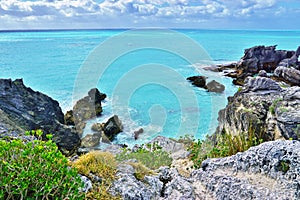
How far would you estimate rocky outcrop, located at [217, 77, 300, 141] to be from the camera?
5.41 metres

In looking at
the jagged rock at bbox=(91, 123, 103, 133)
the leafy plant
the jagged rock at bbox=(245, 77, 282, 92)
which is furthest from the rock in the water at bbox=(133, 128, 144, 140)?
the leafy plant

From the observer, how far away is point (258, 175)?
3773 mm

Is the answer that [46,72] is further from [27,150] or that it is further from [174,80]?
[27,150]

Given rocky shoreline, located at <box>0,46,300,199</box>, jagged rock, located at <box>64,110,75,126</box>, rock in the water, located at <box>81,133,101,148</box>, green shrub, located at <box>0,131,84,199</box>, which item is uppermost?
green shrub, located at <box>0,131,84,199</box>

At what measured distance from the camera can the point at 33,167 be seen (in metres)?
2.68

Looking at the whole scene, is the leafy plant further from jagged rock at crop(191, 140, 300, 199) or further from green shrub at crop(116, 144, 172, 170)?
green shrub at crop(116, 144, 172, 170)

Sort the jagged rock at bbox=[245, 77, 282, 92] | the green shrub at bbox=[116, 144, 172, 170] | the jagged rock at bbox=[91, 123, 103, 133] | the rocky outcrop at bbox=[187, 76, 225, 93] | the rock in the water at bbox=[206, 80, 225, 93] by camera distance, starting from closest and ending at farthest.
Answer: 1. the green shrub at bbox=[116, 144, 172, 170]
2. the jagged rock at bbox=[245, 77, 282, 92]
3. the jagged rock at bbox=[91, 123, 103, 133]
4. the rock in the water at bbox=[206, 80, 225, 93]
5. the rocky outcrop at bbox=[187, 76, 225, 93]

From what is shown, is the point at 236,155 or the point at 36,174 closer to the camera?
the point at 36,174

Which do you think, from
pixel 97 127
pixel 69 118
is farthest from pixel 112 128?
pixel 69 118

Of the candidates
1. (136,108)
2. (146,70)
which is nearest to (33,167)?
(136,108)

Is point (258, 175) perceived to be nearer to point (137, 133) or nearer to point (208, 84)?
point (137, 133)

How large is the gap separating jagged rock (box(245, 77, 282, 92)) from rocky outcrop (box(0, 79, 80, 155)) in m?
6.10

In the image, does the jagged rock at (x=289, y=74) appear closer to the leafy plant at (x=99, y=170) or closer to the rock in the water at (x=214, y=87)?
the rock in the water at (x=214, y=87)

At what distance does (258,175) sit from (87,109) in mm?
16284
